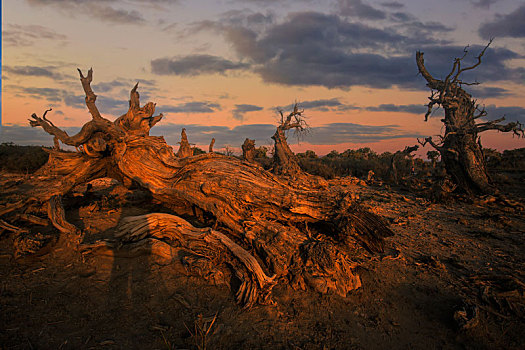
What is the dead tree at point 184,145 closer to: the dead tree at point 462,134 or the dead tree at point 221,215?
the dead tree at point 221,215

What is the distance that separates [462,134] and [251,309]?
11874 millimetres

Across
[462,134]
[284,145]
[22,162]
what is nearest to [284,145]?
[284,145]

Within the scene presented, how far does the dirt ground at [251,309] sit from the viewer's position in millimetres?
3236

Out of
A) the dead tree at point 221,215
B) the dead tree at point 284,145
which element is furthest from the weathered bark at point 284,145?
the dead tree at point 221,215

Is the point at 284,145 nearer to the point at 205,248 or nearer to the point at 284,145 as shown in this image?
the point at 284,145

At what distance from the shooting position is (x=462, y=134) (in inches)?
453

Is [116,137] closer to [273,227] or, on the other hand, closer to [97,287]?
[97,287]

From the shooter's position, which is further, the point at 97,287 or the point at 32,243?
the point at 32,243

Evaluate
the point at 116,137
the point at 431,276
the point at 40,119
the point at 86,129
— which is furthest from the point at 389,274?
the point at 40,119

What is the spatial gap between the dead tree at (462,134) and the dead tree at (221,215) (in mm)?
Answer: 8433

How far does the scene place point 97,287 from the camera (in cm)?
408

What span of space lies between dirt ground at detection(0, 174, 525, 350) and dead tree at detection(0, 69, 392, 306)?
0.83 feet

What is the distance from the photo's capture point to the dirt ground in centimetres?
324

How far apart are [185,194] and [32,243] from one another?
261 centimetres
